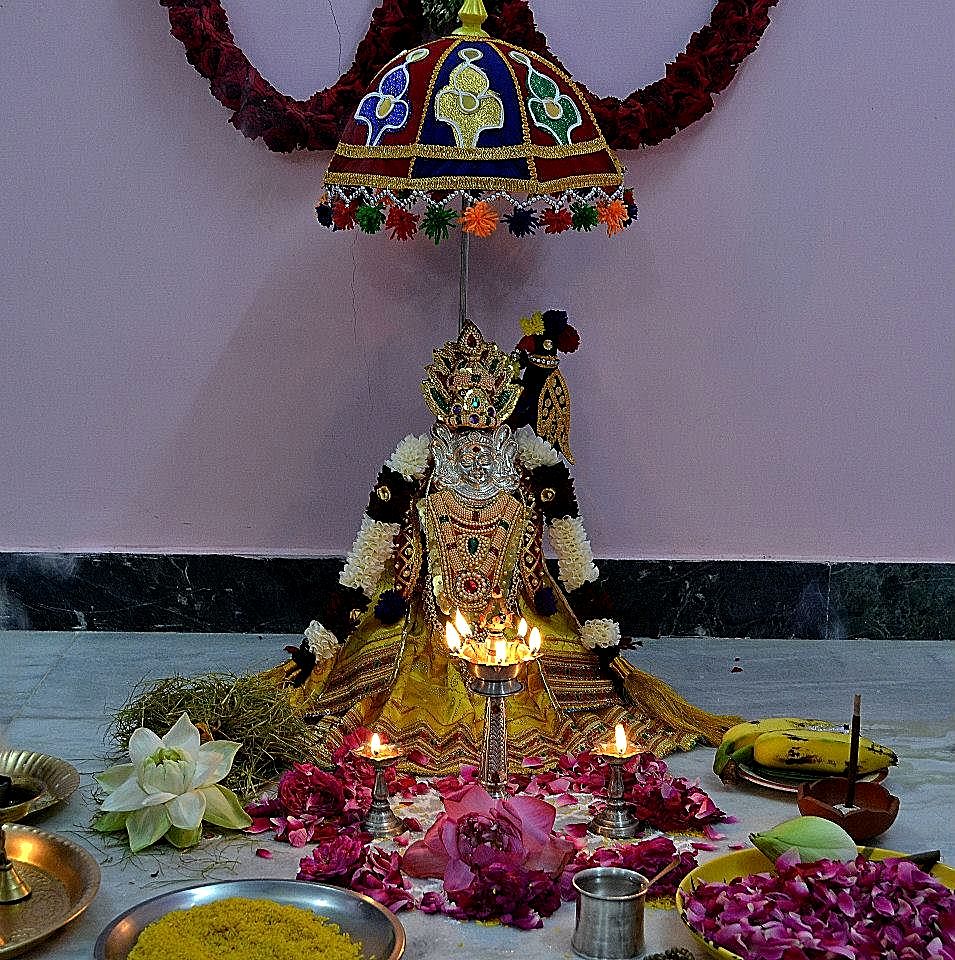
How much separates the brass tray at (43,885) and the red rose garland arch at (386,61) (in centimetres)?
231

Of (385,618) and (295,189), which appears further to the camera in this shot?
(295,189)

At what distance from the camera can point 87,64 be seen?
182 inches

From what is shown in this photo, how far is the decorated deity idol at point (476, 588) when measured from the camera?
3.79m

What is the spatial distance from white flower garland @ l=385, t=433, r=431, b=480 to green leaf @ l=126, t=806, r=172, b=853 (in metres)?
1.11

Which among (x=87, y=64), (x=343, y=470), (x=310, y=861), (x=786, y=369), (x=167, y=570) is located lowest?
(x=310, y=861)

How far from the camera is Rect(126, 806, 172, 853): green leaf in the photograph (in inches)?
125

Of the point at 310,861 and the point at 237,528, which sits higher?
the point at 237,528

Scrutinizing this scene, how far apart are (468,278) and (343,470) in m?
0.74

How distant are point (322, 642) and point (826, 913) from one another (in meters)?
1.72

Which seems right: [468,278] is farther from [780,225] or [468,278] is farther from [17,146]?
[17,146]

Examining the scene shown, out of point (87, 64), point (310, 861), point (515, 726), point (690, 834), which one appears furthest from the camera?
point (87, 64)

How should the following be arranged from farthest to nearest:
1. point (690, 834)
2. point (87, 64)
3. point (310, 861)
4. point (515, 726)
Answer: point (87, 64) < point (515, 726) < point (690, 834) < point (310, 861)

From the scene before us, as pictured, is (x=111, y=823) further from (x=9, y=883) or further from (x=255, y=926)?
(x=255, y=926)

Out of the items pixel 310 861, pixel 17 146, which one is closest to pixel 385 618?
pixel 310 861
